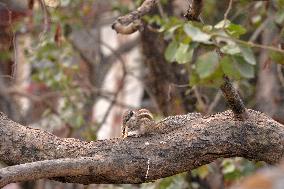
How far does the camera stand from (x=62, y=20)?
11.0 feet

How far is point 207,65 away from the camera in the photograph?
1169 millimetres

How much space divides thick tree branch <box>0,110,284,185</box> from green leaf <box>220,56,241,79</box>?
388 millimetres

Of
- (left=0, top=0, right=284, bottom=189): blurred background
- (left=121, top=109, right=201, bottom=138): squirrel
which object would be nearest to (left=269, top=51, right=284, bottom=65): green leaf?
(left=121, top=109, right=201, bottom=138): squirrel

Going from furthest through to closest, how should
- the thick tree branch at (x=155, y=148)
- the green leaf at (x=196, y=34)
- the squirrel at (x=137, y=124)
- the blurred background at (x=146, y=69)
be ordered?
the blurred background at (x=146, y=69) < the squirrel at (x=137, y=124) < the thick tree branch at (x=155, y=148) < the green leaf at (x=196, y=34)

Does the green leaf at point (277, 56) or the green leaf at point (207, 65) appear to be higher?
the green leaf at point (277, 56)

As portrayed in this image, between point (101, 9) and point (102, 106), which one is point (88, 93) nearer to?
point (101, 9)

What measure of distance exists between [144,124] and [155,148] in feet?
0.27

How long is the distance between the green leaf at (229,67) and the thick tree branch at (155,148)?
0.39m

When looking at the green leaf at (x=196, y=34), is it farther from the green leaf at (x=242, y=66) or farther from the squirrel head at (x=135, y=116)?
the squirrel head at (x=135, y=116)

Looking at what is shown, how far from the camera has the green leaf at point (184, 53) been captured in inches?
47.8

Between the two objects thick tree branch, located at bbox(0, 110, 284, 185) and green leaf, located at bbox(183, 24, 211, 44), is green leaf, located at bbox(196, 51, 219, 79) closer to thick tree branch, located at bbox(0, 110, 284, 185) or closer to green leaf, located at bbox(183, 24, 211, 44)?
green leaf, located at bbox(183, 24, 211, 44)

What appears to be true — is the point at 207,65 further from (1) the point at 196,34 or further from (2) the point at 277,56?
(2) the point at 277,56

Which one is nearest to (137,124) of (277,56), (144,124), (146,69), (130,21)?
(144,124)

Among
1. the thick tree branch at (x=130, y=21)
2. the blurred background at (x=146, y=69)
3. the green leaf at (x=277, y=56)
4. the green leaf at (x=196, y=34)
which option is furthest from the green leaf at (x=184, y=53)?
the blurred background at (x=146, y=69)
